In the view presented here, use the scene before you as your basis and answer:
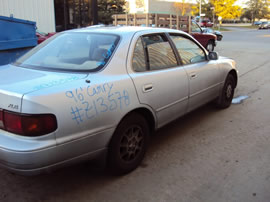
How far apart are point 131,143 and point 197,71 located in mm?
1729

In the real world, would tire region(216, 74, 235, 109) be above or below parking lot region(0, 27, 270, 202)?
above

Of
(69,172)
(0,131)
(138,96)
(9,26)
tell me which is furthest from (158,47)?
(9,26)

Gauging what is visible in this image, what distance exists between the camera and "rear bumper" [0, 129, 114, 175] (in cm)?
246

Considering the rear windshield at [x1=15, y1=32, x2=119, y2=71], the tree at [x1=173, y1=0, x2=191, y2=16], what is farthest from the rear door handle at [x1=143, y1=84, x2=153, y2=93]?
the tree at [x1=173, y1=0, x2=191, y2=16]

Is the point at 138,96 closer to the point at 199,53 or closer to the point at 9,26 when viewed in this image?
the point at 199,53

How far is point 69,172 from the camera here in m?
3.46

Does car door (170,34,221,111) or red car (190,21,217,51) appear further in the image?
red car (190,21,217,51)

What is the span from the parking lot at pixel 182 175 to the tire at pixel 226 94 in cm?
72

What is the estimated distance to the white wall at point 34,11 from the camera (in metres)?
13.7

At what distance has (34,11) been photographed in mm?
14867

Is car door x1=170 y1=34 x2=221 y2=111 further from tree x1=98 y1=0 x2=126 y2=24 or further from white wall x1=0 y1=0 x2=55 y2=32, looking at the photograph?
tree x1=98 y1=0 x2=126 y2=24

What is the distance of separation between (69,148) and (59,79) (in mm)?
666

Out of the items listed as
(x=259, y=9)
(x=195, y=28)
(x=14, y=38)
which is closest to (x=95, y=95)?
(x=14, y=38)

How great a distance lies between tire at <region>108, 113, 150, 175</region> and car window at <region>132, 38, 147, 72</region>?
0.54 metres
